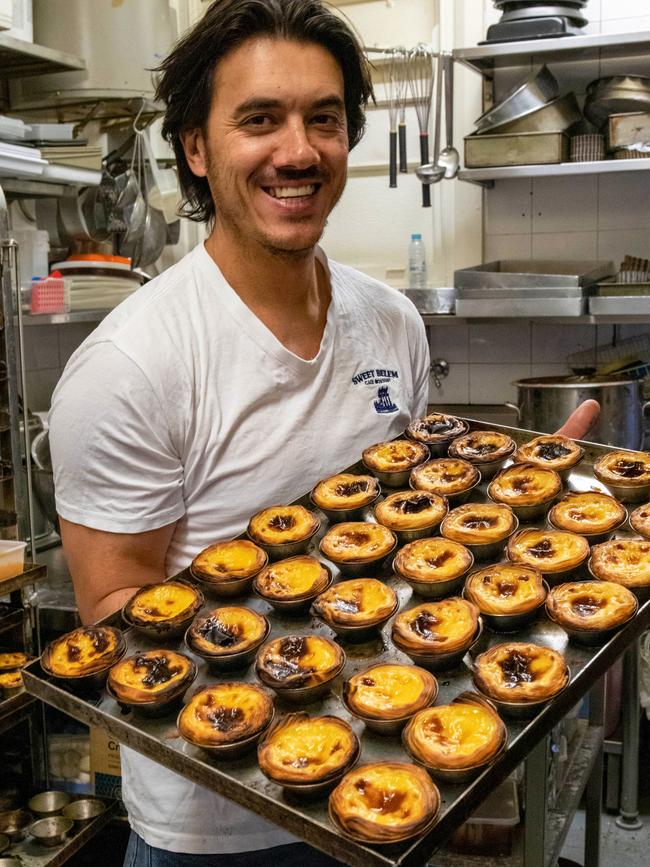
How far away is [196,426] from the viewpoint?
4.84 ft

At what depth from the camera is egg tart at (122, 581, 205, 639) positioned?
4.19ft

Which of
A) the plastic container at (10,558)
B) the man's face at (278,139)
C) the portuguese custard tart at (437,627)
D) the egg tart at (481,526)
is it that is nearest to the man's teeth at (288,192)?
the man's face at (278,139)

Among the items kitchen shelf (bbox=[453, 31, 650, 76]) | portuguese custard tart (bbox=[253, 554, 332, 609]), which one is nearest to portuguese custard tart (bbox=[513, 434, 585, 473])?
portuguese custard tart (bbox=[253, 554, 332, 609])

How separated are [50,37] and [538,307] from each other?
215 cm

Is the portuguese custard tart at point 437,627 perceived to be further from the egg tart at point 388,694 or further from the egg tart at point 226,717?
the egg tart at point 226,717

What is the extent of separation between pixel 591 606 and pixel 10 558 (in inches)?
64.2

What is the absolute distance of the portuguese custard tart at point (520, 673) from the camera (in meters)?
1.09

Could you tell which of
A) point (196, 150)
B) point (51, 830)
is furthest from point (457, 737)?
point (51, 830)

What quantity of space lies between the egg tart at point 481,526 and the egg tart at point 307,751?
424mm

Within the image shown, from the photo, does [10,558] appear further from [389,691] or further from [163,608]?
[389,691]

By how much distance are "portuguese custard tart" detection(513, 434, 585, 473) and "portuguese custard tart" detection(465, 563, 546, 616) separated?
0.33m

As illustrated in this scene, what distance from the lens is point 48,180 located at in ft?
10.6

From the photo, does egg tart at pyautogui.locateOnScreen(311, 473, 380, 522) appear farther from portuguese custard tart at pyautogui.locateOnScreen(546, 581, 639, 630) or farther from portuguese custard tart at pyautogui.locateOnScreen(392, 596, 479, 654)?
portuguese custard tart at pyautogui.locateOnScreen(546, 581, 639, 630)

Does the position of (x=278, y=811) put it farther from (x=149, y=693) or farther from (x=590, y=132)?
(x=590, y=132)
